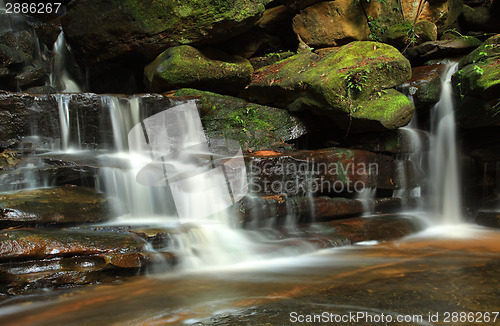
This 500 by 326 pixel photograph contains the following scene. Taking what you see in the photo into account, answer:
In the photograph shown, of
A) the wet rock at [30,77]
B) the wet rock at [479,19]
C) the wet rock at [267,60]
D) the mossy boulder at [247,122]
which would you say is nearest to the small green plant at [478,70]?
the mossy boulder at [247,122]

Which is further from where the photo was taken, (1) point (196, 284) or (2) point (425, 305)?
(1) point (196, 284)

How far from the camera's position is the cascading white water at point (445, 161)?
25.0 ft

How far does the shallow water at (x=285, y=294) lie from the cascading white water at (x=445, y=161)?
10.8 ft

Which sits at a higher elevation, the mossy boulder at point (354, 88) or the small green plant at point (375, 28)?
the small green plant at point (375, 28)

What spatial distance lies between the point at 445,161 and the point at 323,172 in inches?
129

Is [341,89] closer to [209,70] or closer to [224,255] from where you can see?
[209,70]

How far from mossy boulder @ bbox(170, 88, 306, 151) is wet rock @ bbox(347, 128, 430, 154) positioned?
1260mm

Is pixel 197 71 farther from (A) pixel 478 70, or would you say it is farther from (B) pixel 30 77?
(A) pixel 478 70

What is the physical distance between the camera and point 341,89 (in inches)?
262

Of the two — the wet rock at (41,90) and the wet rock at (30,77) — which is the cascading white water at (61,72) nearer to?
the wet rock at (30,77)

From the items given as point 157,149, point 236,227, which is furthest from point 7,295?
point 157,149

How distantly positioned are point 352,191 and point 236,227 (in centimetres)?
254

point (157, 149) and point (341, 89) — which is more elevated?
point (341, 89)

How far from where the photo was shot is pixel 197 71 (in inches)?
307
